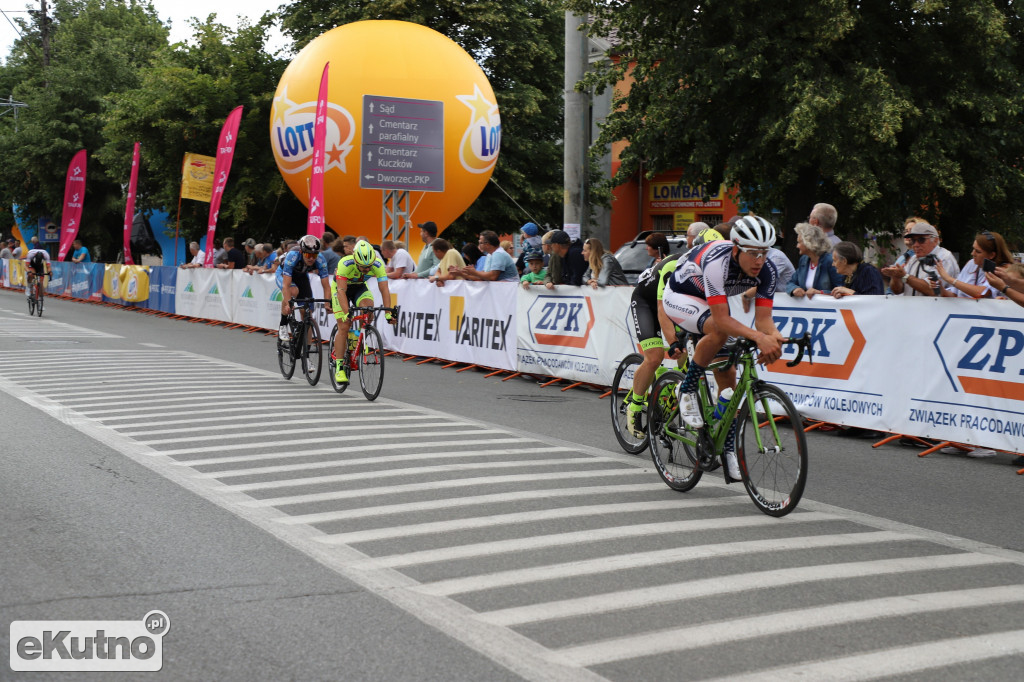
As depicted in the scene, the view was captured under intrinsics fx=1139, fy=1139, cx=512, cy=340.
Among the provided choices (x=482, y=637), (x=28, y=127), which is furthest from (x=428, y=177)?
(x=28, y=127)

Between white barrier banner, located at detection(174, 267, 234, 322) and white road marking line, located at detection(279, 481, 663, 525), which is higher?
white barrier banner, located at detection(174, 267, 234, 322)

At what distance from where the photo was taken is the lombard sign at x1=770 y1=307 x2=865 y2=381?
10.5m

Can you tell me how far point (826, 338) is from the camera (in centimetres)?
1073

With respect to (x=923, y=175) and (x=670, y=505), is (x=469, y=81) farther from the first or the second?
(x=670, y=505)

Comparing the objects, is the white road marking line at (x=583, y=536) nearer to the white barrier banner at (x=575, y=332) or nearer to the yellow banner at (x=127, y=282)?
the white barrier banner at (x=575, y=332)

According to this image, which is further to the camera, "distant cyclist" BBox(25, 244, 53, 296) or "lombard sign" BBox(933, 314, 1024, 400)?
"distant cyclist" BBox(25, 244, 53, 296)

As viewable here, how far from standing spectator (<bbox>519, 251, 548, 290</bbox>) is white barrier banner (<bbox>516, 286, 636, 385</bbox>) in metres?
0.13

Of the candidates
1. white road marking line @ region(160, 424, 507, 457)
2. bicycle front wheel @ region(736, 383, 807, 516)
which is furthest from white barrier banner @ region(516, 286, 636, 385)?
bicycle front wheel @ region(736, 383, 807, 516)

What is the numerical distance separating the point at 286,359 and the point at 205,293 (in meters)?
12.6

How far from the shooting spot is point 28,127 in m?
49.2

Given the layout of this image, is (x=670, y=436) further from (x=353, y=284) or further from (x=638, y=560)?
(x=353, y=284)

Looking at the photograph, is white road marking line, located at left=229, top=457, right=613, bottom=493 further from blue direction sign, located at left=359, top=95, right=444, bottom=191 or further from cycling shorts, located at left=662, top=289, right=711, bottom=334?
blue direction sign, located at left=359, top=95, right=444, bottom=191

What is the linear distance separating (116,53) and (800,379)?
47951 millimetres

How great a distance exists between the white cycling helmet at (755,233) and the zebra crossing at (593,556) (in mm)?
1639
